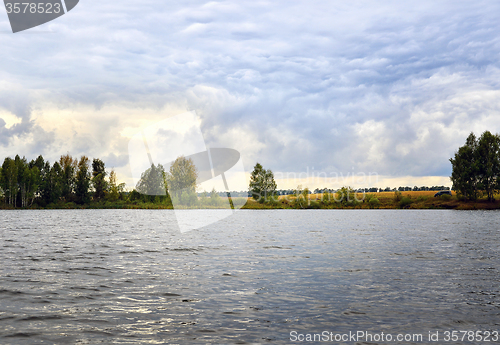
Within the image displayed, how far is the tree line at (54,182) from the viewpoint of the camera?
160 metres

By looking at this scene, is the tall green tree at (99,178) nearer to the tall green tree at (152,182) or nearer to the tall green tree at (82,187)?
the tall green tree at (82,187)

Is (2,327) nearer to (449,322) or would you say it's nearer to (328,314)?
(328,314)

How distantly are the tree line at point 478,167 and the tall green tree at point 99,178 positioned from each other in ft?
531

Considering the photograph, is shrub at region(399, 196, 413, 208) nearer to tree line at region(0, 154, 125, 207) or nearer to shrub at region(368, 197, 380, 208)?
shrub at region(368, 197, 380, 208)

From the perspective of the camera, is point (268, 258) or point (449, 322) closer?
point (449, 322)

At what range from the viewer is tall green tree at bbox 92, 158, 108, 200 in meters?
188

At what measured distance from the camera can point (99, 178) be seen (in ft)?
622

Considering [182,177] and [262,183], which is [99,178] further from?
[262,183]

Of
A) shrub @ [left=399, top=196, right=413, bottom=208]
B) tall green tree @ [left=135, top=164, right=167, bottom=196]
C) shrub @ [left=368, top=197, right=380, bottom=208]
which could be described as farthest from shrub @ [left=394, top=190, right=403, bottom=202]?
tall green tree @ [left=135, top=164, right=167, bottom=196]

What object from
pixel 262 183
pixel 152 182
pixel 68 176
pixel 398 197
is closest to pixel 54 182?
pixel 68 176

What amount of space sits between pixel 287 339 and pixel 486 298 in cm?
1004

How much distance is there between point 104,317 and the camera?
12.7 metres

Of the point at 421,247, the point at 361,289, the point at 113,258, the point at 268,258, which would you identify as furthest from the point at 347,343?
the point at 421,247

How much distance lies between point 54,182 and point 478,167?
586 ft
